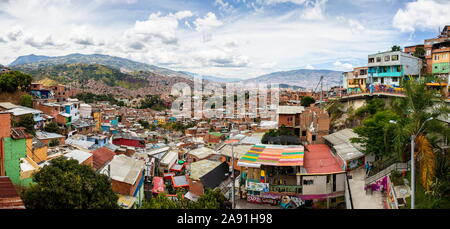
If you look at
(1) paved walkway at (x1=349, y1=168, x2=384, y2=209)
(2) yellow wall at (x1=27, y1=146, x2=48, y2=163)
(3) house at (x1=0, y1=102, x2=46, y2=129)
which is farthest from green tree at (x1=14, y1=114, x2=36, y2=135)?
(1) paved walkway at (x1=349, y1=168, x2=384, y2=209)

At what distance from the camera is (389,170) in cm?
1038

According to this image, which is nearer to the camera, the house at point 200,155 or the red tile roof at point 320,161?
the red tile roof at point 320,161

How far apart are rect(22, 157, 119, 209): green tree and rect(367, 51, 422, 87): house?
19.7m

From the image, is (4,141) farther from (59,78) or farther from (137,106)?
(59,78)

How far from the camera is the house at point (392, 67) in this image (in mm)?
21516

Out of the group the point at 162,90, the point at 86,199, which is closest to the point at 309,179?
the point at 86,199

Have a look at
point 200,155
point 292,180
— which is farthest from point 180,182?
point 292,180

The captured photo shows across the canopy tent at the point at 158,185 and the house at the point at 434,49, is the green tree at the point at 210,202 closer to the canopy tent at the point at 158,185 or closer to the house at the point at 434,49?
the canopy tent at the point at 158,185

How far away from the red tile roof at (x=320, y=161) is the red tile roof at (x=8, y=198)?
368 inches

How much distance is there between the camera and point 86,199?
Result: 7.74 m

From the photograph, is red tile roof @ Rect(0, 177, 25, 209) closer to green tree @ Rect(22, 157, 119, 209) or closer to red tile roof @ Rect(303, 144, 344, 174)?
green tree @ Rect(22, 157, 119, 209)

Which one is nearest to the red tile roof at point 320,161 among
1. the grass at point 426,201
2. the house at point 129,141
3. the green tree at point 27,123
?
the grass at point 426,201

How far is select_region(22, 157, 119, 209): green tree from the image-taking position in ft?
23.6
